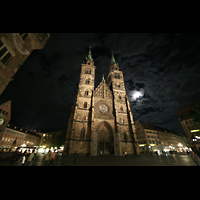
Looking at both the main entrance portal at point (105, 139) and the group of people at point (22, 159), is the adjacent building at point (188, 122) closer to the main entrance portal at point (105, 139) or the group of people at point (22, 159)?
the main entrance portal at point (105, 139)

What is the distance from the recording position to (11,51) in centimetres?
689

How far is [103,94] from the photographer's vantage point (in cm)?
2581

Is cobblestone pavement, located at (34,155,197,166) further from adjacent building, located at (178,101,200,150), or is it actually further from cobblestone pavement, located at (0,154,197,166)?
adjacent building, located at (178,101,200,150)

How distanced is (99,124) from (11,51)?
708 inches

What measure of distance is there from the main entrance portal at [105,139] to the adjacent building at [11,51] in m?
17.1

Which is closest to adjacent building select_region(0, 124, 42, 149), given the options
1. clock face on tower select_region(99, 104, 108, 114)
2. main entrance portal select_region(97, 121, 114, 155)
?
main entrance portal select_region(97, 121, 114, 155)

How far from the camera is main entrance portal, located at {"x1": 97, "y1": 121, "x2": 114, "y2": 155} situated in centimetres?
1970

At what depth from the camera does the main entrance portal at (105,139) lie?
19.7 meters

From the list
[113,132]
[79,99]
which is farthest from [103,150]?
[79,99]

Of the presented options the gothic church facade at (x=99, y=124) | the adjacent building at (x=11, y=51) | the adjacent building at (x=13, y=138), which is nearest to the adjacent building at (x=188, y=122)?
the gothic church facade at (x=99, y=124)
